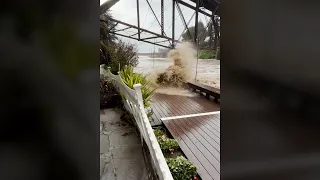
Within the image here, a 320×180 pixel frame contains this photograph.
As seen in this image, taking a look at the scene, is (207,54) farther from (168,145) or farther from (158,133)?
(168,145)

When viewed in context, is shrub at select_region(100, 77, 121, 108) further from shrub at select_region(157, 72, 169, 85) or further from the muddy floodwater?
shrub at select_region(157, 72, 169, 85)

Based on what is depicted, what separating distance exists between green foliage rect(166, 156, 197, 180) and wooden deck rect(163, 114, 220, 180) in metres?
0.09

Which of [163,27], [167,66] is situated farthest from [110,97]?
[163,27]

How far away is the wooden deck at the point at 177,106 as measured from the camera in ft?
12.5

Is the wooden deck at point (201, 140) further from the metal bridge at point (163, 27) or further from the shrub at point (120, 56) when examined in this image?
the metal bridge at point (163, 27)
